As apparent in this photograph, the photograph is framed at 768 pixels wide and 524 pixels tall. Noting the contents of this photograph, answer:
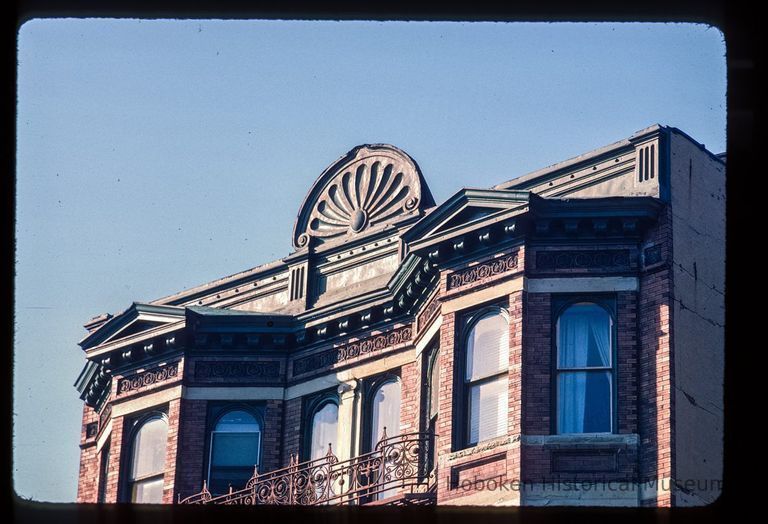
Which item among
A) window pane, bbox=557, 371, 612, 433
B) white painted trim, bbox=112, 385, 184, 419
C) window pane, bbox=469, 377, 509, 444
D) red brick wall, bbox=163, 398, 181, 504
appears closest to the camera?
window pane, bbox=557, 371, 612, 433

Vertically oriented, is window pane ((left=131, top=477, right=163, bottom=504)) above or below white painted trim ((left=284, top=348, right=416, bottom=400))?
below

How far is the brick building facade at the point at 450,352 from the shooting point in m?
24.1

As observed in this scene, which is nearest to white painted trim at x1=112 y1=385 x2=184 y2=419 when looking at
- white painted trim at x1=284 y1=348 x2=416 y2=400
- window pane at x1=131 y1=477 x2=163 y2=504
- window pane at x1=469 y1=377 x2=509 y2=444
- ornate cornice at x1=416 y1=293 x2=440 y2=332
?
window pane at x1=131 y1=477 x2=163 y2=504

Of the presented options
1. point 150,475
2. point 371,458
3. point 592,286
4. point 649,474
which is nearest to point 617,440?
point 649,474

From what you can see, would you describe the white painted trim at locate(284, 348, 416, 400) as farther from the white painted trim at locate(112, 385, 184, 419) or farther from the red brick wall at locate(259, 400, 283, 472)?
the white painted trim at locate(112, 385, 184, 419)

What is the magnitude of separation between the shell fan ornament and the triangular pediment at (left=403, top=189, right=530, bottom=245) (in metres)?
2.06

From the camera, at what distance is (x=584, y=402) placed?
79.5ft

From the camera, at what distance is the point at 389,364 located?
27.6 meters

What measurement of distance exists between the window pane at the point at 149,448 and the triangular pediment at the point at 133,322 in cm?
137

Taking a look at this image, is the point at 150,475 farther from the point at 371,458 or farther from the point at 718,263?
the point at 718,263

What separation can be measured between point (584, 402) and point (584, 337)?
86 cm

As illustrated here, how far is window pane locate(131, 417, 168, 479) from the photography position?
2932 cm

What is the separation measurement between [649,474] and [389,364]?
5.16 metres

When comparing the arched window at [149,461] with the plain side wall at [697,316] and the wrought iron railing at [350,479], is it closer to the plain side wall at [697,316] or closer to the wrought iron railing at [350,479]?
the wrought iron railing at [350,479]
